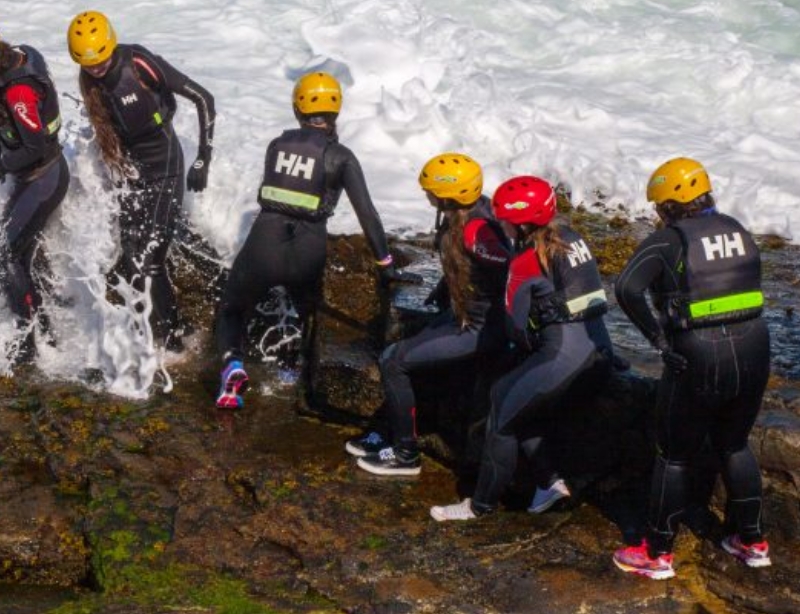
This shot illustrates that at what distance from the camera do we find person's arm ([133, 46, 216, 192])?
25.9ft

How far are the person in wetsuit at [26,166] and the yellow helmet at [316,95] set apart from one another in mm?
1593

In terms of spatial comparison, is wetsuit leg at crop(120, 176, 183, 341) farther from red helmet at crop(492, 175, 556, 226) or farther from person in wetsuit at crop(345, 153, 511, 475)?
red helmet at crop(492, 175, 556, 226)

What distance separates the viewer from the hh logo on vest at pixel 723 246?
5637 mm

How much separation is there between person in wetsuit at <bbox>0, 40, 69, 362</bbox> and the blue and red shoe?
1394mm

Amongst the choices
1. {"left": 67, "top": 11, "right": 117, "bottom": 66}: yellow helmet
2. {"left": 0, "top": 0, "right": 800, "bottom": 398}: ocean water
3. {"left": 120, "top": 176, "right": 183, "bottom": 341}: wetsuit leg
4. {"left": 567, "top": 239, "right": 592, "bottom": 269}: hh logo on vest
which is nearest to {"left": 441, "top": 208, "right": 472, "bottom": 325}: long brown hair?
{"left": 567, "top": 239, "right": 592, "bottom": 269}: hh logo on vest

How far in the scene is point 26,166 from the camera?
26.0 feet

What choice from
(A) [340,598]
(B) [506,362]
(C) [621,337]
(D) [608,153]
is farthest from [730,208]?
(A) [340,598]

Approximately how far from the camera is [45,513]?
21.8 feet

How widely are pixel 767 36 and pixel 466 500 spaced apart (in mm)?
10207

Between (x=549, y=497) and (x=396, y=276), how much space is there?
5.86ft

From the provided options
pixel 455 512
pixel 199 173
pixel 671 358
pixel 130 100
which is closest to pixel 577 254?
pixel 671 358

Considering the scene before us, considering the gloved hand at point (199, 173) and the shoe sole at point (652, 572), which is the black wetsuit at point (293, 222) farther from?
the shoe sole at point (652, 572)

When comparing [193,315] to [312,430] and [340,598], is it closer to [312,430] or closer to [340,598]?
[312,430]

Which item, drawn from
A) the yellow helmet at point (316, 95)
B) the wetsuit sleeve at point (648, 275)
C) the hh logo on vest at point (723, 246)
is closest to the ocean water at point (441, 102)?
the yellow helmet at point (316, 95)
